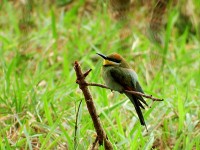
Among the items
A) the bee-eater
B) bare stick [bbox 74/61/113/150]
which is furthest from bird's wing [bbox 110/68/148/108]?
bare stick [bbox 74/61/113/150]

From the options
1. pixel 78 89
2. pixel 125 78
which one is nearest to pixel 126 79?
pixel 125 78

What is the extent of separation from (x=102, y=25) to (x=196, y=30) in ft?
3.21

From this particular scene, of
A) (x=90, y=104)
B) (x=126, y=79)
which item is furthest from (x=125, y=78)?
(x=90, y=104)

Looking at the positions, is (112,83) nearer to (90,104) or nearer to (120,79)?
(120,79)

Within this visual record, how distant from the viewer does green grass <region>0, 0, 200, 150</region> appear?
3.27 meters

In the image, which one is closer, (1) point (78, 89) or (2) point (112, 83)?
(2) point (112, 83)

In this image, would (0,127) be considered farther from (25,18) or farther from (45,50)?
(45,50)

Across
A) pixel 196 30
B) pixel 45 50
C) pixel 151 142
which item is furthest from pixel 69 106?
pixel 196 30

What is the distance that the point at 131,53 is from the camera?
4.88 meters

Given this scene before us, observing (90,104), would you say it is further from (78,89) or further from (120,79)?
(78,89)

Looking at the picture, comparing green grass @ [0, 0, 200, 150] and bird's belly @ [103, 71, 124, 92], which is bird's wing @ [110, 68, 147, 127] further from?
green grass @ [0, 0, 200, 150]

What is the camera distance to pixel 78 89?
395 cm

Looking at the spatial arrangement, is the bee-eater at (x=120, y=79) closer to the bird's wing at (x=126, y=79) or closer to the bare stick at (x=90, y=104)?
the bird's wing at (x=126, y=79)

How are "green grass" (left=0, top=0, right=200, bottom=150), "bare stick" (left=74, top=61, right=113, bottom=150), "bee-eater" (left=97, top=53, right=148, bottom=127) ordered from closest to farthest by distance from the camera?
"bare stick" (left=74, top=61, right=113, bottom=150) → "bee-eater" (left=97, top=53, right=148, bottom=127) → "green grass" (left=0, top=0, right=200, bottom=150)
